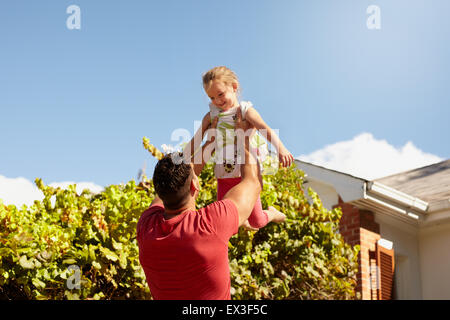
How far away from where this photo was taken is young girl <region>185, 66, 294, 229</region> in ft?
9.98

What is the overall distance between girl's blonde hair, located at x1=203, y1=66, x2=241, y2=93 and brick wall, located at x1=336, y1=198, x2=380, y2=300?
22.4 ft

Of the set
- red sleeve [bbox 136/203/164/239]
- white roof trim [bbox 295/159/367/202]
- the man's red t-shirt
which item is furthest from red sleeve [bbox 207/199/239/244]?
white roof trim [bbox 295/159/367/202]

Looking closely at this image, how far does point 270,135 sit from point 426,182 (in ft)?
31.8

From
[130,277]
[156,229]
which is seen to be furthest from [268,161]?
[156,229]

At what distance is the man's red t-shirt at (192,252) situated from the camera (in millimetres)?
2592

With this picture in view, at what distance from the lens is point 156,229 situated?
8.90 feet

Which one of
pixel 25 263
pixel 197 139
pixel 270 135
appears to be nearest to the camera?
pixel 270 135

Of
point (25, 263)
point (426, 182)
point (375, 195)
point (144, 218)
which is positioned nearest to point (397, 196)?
point (375, 195)

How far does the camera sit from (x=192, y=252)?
258 cm

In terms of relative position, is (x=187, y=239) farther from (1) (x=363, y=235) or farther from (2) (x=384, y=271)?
(2) (x=384, y=271)

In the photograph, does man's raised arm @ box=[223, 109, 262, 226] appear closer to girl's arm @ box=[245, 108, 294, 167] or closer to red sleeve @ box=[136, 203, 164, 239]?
girl's arm @ box=[245, 108, 294, 167]

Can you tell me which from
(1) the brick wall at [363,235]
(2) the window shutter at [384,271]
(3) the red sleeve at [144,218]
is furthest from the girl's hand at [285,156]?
(2) the window shutter at [384,271]
